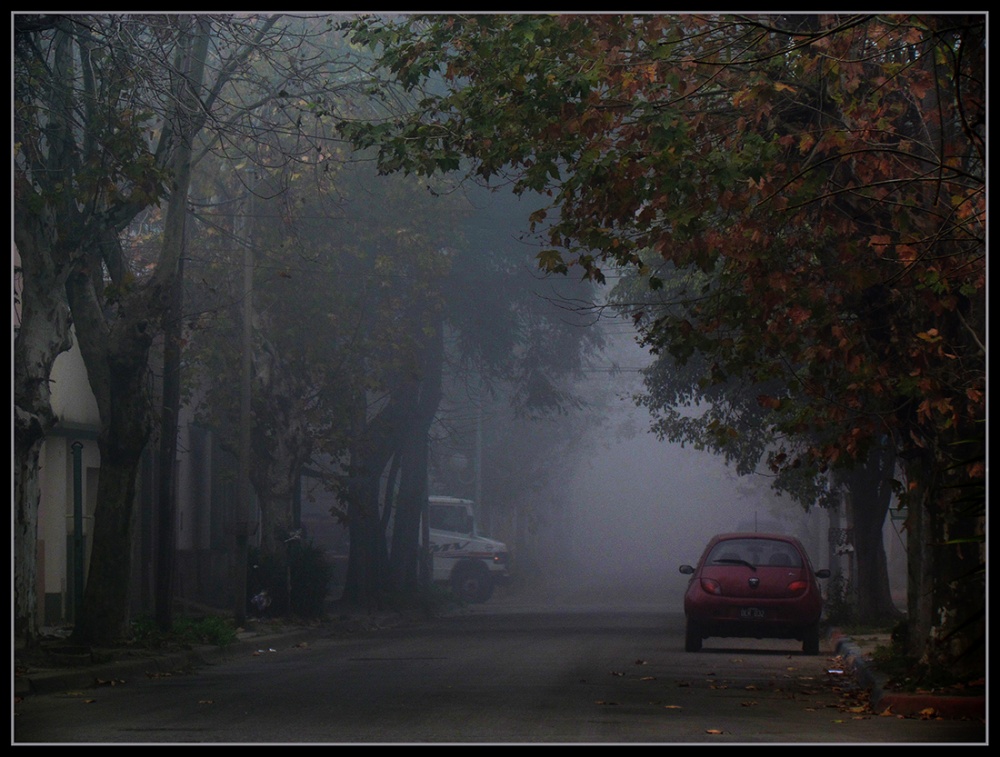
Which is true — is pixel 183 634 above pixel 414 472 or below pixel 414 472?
below

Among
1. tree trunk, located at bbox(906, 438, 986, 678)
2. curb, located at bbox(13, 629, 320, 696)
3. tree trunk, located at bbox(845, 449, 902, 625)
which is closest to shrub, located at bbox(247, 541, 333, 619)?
curb, located at bbox(13, 629, 320, 696)

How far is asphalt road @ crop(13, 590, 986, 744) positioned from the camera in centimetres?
1009

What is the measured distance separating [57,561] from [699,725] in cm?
1574

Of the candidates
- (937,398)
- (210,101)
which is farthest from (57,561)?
(937,398)

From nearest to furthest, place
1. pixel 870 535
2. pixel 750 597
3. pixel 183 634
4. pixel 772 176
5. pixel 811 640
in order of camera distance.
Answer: pixel 772 176, pixel 750 597, pixel 183 634, pixel 811 640, pixel 870 535

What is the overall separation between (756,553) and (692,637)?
1.53 meters

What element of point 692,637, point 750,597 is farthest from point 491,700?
point 692,637

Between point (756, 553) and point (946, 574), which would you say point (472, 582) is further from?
point (946, 574)

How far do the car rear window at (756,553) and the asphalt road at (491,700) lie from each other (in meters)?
1.35

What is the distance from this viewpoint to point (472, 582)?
4112 cm

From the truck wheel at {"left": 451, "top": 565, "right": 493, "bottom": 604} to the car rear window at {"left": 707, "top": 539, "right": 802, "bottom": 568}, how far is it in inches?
846

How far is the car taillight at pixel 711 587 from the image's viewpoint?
19344mm

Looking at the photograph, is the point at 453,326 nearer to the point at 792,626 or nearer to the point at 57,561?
the point at 57,561

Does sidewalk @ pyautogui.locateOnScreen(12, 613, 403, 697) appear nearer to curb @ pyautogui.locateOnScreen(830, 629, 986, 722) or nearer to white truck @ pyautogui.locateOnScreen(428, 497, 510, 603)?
curb @ pyautogui.locateOnScreen(830, 629, 986, 722)
